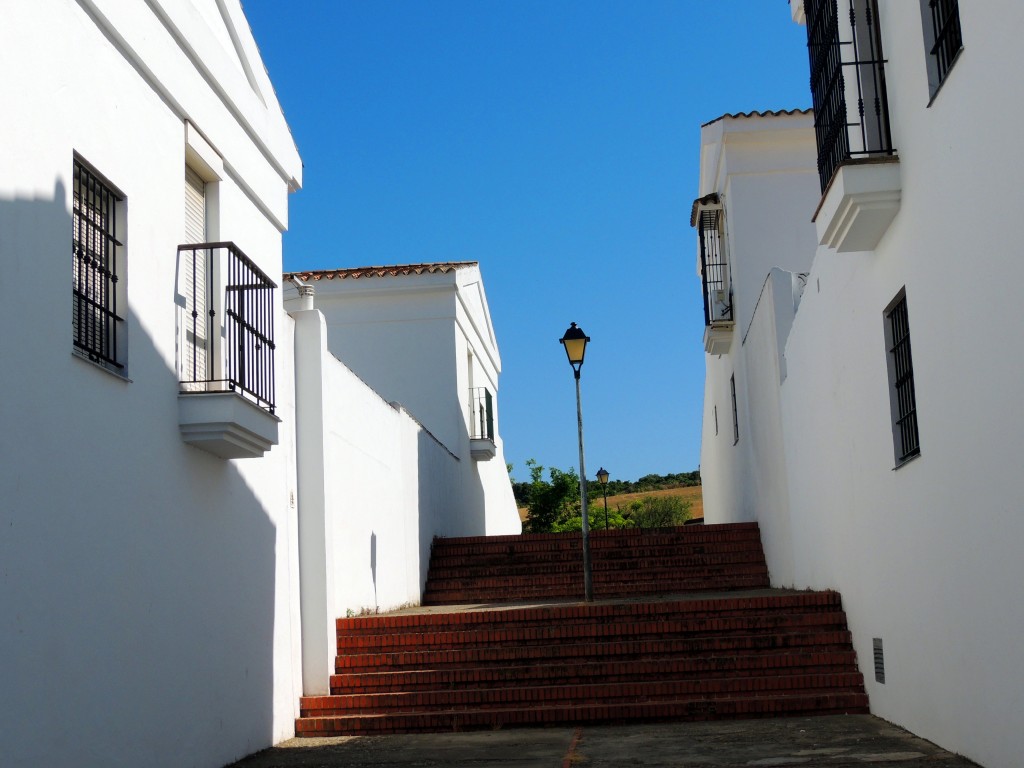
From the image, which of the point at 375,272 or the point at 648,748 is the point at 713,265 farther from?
the point at 648,748

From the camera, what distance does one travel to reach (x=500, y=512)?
26500 millimetres

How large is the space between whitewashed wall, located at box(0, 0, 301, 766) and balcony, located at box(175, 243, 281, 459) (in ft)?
0.60

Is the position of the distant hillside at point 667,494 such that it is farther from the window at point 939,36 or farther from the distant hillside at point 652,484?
the window at point 939,36

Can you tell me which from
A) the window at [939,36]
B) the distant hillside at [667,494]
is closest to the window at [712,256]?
the window at [939,36]

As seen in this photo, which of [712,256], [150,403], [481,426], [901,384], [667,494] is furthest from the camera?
[667,494]

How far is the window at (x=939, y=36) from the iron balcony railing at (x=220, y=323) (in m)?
4.67

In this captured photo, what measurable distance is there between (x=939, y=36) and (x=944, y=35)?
72 mm

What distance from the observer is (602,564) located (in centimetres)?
1662

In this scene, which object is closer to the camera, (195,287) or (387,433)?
(195,287)

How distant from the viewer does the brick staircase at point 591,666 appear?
10375 mm

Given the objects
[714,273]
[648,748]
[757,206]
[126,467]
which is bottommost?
[648,748]

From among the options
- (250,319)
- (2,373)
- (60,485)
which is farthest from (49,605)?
(250,319)

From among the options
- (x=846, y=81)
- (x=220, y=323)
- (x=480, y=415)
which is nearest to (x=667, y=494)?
Answer: (x=480, y=415)

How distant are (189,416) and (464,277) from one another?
13.6 metres
